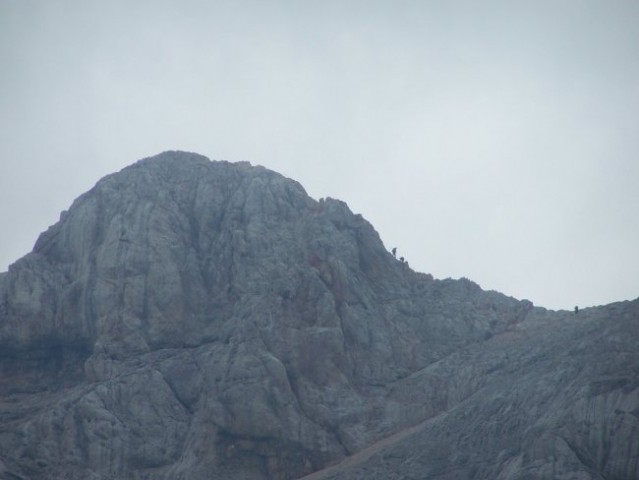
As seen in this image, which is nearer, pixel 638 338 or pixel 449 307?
pixel 638 338

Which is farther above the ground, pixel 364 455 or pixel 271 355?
pixel 271 355

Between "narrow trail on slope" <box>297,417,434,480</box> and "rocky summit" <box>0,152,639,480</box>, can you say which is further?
"narrow trail on slope" <box>297,417,434,480</box>

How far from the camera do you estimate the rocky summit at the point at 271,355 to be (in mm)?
77000

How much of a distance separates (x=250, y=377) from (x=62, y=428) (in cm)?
1724

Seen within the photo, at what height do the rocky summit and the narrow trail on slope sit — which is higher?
the rocky summit

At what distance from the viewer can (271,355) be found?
89.8 m

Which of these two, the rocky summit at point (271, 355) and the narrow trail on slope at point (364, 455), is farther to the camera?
the narrow trail on slope at point (364, 455)

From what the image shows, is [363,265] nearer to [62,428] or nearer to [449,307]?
[449,307]

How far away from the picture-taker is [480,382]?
287ft

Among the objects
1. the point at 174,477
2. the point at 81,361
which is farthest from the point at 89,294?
the point at 174,477

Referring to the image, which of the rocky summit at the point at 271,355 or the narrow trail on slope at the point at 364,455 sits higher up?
the rocky summit at the point at 271,355

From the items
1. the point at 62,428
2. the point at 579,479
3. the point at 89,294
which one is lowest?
the point at 579,479

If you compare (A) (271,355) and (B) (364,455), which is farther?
(A) (271,355)

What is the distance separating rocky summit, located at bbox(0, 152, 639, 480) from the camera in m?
77.0
